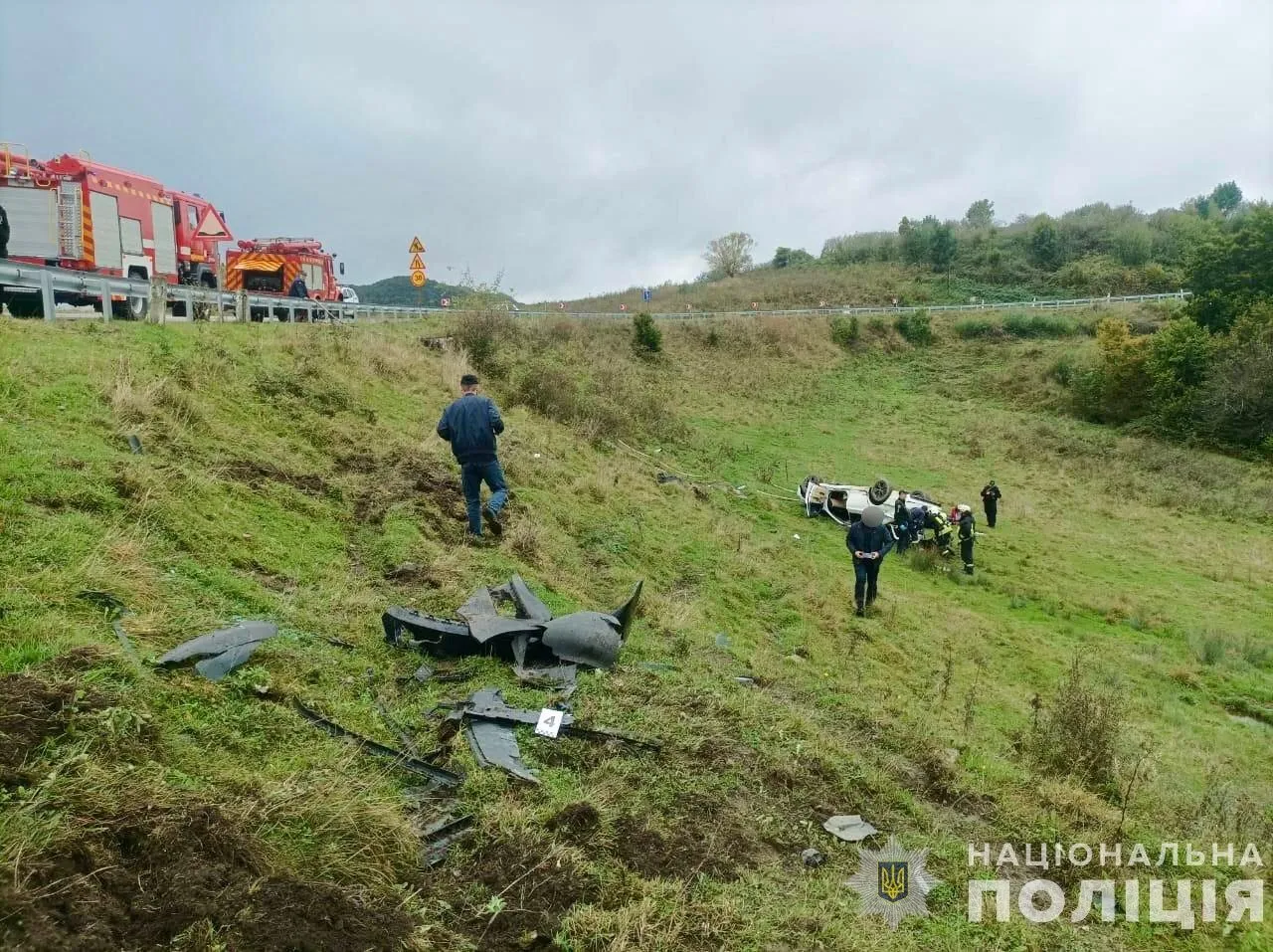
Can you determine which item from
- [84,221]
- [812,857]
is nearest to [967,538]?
[812,857]

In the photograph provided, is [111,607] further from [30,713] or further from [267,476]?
[267,476]

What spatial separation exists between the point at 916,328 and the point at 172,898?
43440 millimetres

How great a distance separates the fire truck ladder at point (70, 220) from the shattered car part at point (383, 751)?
1495cm

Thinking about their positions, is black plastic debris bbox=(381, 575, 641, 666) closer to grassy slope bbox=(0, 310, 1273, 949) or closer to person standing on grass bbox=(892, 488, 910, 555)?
grassy slope bbox=(0, 310, 1273, 949)

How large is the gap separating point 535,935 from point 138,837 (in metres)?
1.52

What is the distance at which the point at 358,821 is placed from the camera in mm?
3150

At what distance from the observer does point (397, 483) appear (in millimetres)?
9070

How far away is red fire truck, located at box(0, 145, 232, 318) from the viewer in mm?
13852

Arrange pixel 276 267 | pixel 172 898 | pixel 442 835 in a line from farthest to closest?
pixel 276 267 → pixel 442 835 → pixel 172 898

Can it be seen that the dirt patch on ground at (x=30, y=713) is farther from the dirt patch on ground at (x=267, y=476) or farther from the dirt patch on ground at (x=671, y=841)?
the dirt patch on ground at (x=267, y=476)

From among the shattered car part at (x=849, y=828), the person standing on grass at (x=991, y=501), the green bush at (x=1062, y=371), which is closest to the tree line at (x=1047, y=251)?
the green bush at (x=1062, y=371)

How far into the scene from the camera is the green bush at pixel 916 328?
41.0m

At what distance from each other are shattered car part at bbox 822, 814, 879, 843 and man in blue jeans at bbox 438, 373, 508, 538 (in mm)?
4984

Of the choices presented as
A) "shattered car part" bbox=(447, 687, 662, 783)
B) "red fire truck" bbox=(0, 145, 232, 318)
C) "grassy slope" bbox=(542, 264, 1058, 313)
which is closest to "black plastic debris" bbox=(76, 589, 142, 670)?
"shattered car part" bbox=(447, 687, 662, 783)
